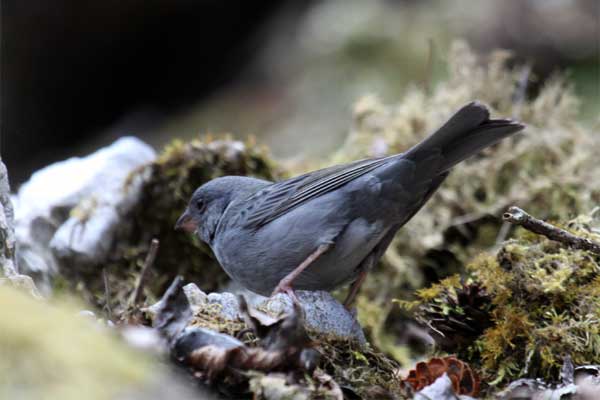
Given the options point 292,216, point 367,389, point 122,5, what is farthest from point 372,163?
point 122,5

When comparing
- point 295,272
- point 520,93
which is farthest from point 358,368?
point 520,93

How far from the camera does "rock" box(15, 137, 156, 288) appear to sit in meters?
4.61

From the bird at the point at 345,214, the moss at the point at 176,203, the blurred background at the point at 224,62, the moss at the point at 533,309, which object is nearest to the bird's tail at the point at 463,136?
→ the bird at the point at 345,214

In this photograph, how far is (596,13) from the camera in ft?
29.1

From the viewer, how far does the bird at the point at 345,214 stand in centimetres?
376

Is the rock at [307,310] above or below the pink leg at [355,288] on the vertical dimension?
above

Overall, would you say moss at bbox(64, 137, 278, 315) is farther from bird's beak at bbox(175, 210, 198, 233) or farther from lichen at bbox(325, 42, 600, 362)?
lichen at bbox(325, 42, 600, 362)

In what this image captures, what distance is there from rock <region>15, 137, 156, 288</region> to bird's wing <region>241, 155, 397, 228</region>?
1.18 metres

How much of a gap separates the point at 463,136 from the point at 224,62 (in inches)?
252

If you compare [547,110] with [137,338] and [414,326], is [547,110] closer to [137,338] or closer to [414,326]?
[414,326]

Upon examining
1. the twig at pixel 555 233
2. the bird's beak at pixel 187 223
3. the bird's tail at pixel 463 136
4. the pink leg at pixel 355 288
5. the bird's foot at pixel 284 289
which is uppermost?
the bird's tail at pixel 463 136

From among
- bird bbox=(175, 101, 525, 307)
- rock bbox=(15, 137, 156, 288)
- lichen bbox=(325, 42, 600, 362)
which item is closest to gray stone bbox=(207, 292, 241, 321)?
bird bbox=(175, 101, 525, 307)

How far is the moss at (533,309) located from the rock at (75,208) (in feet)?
7.23

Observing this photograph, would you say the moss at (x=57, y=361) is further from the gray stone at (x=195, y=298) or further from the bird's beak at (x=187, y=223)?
the bird's beak at (x=187, y=223)
